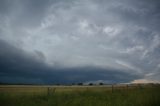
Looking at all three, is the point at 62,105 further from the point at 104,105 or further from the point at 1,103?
the point at 1,103

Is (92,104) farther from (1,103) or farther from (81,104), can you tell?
(1,103)

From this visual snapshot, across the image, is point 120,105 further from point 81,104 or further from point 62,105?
point 62,105

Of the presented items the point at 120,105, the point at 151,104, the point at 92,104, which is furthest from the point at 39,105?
the point at 151,104

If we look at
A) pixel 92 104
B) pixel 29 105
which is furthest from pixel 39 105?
pixel 92 104

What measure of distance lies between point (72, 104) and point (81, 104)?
712 mm

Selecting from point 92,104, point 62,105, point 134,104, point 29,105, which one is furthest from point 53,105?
point 134,104

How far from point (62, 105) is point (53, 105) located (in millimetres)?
692

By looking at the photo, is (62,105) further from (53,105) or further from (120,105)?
(120,105)

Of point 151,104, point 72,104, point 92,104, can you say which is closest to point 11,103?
point 72,104

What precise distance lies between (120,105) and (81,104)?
9.89ft

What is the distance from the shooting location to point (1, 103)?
15.3 m

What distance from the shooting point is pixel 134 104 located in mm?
15805

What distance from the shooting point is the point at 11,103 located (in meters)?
15.5

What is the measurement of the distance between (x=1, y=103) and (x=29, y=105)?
214 centimetres
